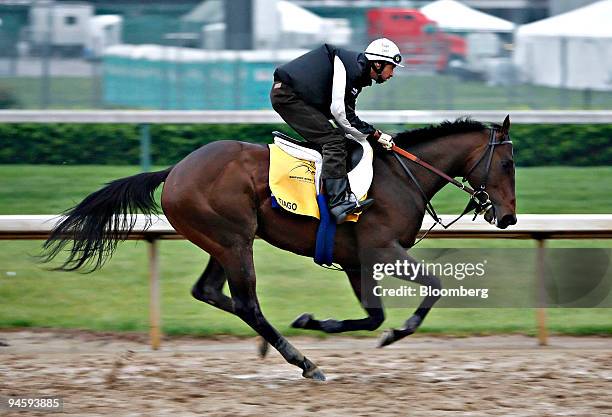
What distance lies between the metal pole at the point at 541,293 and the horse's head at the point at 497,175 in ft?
2.35

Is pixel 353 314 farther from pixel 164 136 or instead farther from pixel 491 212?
pixel 164 136

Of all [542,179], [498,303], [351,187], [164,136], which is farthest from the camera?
[164,136]

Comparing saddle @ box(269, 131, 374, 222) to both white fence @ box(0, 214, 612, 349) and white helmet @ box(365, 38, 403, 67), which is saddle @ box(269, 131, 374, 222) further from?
white fence @ box(0, 214, 612, 349)

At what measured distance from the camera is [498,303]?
6.70 metres

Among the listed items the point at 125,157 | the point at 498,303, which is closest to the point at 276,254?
the point at 498,303

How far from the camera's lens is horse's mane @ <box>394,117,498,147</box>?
21.3 feet

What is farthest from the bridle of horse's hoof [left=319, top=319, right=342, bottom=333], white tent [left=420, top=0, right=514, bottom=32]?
white tent [left=420, top=0, right=514, bottom=32]

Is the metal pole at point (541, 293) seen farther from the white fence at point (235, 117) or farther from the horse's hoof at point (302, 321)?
the white fence at point (235, 117)

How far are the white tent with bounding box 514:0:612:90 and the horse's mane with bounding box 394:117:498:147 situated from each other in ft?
26.2

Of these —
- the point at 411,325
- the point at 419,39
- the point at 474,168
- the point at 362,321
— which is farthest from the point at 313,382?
the point at 419,39

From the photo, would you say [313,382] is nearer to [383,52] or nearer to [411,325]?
[411,325]

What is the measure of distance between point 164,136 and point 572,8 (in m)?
6.40

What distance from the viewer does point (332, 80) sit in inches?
249

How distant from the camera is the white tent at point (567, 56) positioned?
14336 mm
